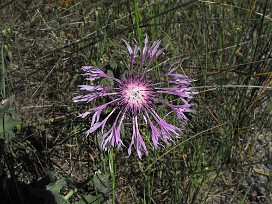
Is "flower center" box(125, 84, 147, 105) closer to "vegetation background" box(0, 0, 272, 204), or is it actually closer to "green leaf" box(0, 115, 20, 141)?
"vegetation background" box(0, 0, 272, 204)

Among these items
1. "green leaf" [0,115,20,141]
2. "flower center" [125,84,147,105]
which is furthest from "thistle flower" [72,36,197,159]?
"green leaf" [0,115,20,141]

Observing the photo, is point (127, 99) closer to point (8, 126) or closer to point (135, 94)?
point (135, 94)

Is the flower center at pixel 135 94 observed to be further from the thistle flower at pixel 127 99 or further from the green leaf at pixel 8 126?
the green leaf at pixel 8 126

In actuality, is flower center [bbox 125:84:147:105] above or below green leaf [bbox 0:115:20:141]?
above

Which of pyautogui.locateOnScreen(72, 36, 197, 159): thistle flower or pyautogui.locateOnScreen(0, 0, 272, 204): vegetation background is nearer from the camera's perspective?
pyautogui.locateOnScreen(72, 36, 197, 159): thistle flower

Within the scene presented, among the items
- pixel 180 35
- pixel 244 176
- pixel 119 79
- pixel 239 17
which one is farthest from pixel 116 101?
pixel 239 17

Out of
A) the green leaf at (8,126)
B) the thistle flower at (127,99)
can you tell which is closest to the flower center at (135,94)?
the thistle flower at (127,99)

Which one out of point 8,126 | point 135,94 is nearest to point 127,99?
point 135,94

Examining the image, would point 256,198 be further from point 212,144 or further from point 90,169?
point 90,169
